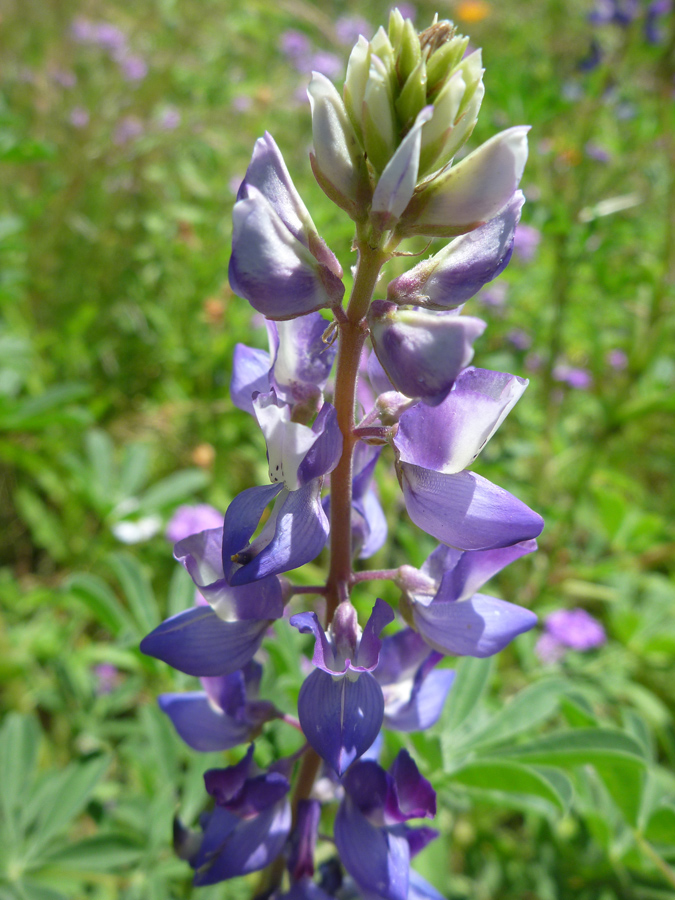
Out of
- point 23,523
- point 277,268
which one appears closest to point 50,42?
point 23,523

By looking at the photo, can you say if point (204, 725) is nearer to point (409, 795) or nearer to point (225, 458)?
point (409, 795)

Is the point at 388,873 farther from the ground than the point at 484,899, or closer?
farther from the ground

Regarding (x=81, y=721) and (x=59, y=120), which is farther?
(x=59, y=120)

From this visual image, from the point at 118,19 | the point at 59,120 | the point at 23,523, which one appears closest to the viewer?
the point at 23,523

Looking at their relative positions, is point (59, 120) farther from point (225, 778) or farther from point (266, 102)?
point (225, 778)

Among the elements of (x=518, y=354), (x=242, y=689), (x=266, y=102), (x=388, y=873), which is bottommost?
(x=388, y=873)

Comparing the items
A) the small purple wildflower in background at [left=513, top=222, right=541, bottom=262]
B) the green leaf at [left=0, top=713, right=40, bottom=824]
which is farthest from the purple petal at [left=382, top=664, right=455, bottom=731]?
the small purple wildflower in background at [left=513, top=222, right=541, bottom=262]

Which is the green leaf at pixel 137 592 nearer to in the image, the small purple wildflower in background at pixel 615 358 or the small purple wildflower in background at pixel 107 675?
the small purple wildflower in background at pixel 107 675
